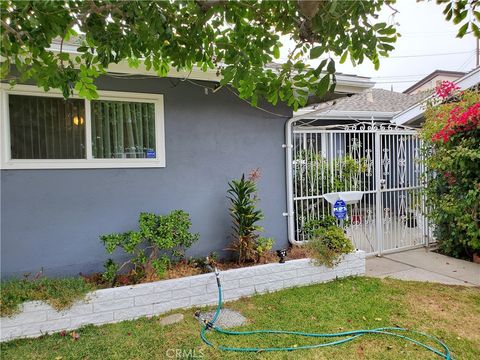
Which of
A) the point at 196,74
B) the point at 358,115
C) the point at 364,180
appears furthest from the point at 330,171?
the point at 358,115

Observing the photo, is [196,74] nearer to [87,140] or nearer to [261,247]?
[87,140]

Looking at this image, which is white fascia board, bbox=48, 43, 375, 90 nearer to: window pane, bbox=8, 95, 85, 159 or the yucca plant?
window pane, bbox=8, 95, 85, 159

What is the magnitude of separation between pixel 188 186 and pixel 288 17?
10.1 feet

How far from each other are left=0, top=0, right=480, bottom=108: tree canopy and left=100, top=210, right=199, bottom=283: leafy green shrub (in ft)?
6.69

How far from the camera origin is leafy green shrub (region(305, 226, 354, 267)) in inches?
200

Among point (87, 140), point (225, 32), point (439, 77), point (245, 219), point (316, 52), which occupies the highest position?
point (439, 77)

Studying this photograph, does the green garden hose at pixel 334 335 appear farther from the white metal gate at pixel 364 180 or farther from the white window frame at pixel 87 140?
the white window frame at pixel 87 140

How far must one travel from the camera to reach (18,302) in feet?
11.4

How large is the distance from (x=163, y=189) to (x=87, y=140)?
1238 mm

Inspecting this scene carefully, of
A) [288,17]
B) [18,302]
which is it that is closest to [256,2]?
[288,17]

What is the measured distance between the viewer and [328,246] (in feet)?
16.9

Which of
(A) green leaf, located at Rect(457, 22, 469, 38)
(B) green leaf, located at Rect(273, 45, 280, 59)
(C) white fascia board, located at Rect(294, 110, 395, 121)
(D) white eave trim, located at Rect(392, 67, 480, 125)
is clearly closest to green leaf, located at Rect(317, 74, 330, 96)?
(B) green leaf, located at Rect(273, 45, 280, 59)

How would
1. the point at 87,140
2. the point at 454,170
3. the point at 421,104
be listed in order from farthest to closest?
the point at 421,104
the point at 454,170
the point at 87,140

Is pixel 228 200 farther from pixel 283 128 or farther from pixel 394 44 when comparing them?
pixel 394 44
